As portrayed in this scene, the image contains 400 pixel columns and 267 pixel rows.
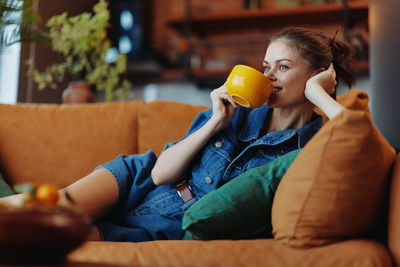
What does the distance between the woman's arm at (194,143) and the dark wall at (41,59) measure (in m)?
2.17

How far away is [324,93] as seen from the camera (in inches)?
51.8

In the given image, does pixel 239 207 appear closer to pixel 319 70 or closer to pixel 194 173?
pixel 194 173

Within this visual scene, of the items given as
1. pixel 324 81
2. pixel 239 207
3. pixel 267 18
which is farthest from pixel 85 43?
pixel 267 18

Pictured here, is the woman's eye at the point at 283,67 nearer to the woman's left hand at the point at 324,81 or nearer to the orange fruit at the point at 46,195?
the woman's left hand at the point at 324,81

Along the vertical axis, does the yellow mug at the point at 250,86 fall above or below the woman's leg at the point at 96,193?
above

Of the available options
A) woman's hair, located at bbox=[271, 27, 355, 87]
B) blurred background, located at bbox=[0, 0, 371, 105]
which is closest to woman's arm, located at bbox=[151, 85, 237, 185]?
woman's hair, located at bbox=[271, 27, 355, 87]

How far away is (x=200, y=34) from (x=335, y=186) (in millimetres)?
3699

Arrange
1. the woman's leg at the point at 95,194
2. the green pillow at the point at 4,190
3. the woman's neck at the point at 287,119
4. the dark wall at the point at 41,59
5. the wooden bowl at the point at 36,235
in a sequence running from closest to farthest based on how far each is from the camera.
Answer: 1. the wooden bowl at the point at 36,235
2. the woman's leg at the point at 95,194
3. the woman's neck at the point at 287,119
4. the green pillow at the point at 4,190
5. the dark wall at the point at 41,59

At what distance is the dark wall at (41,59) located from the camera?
3289 millimetres

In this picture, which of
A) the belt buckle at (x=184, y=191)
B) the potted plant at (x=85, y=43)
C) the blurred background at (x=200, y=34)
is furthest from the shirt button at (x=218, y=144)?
the blurred background at (x=200, y=34)

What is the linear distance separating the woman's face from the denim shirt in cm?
10

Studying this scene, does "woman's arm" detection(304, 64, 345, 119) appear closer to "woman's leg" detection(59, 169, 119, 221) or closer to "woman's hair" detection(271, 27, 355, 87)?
"woman's hair" detection(271, 27, 355, 87)

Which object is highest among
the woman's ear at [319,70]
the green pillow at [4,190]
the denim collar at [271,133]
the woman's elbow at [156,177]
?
the woman's ear at [319,70]

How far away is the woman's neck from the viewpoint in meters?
1.55
